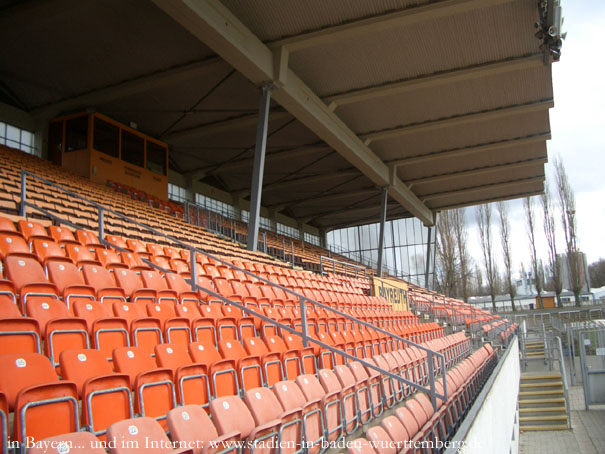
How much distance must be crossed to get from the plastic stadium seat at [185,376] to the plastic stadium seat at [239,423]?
1.49ft

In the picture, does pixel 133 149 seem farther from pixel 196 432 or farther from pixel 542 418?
pixel 196 432

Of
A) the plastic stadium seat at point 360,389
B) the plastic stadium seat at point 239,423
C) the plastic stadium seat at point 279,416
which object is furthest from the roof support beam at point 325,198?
the plastic stadium seat at point 239,423

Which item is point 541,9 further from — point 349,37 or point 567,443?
point 567,443

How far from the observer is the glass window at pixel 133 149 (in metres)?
16.1

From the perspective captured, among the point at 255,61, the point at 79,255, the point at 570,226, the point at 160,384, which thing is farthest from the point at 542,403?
the point at 570,226

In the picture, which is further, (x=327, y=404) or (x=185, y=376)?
(x=327, y=404)

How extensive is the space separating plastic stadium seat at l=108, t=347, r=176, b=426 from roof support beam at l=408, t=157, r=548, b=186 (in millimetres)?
19995

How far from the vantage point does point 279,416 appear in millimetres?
3047

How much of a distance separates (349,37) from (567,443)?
9799 mm

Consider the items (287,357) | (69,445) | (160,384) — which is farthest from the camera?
(287,357)

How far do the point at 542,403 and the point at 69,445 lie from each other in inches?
520

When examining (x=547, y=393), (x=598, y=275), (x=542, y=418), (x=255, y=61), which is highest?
(x=255, y=61)

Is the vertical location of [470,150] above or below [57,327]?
above

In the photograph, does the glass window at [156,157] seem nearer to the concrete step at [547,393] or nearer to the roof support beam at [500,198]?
the concrete step at [547,393]
